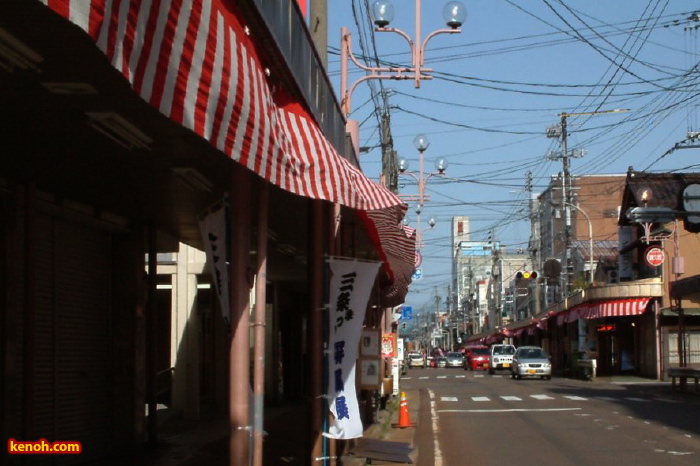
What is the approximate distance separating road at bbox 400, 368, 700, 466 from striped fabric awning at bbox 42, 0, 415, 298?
817 centimetres

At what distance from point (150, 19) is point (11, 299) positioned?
23.0 feet

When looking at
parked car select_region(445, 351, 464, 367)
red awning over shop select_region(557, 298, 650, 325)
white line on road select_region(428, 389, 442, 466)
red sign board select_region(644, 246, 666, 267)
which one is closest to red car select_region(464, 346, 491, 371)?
parked car select_region(445, 351, 464, 367)

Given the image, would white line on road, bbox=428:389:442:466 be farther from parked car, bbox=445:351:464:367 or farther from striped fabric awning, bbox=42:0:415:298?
parked car, bbox=445:351:464:367

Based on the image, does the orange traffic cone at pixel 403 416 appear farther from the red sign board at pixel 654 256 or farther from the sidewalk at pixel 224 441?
the red sign board at pixel 654 256

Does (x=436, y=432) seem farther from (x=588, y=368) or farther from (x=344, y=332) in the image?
(x=588, y=368)

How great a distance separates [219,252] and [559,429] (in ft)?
45.0

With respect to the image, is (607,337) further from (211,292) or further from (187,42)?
(187,42)

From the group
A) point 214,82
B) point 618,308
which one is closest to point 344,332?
point 214,82

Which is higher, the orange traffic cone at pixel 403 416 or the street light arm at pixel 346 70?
the street light arm at pixel 346 70

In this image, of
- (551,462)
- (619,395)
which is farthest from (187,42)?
(619,395)

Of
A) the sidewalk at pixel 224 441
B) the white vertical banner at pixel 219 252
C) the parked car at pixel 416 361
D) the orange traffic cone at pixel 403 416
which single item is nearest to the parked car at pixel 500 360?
the parked car at pixel 416 361

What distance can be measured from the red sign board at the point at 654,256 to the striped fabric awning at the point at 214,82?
40141 millimetres

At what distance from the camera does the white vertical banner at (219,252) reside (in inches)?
300

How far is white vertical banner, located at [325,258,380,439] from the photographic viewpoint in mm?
A: 10719
